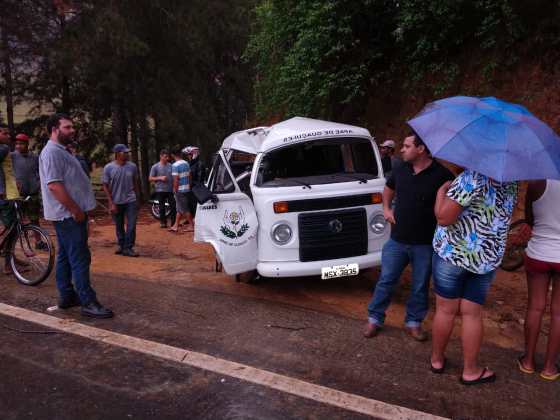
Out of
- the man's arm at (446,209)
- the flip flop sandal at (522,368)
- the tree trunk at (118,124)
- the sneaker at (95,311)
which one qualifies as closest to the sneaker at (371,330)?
the flip flop sandal at (522,368)

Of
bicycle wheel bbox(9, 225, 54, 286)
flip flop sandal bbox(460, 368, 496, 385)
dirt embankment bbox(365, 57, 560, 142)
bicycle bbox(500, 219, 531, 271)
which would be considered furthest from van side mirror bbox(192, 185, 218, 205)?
dirt embankment bbox(365, 57, 560, 142)

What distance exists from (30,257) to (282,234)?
10.8ft

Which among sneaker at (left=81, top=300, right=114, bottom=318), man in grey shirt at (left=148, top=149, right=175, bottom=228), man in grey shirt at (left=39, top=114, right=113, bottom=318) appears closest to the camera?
man in grey shirt at (left=39, top=114, right=113, bottom=318)

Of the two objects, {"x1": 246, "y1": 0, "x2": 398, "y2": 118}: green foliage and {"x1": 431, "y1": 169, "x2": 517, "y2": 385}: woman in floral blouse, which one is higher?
{"x1": 246, "y1": 0, "x2": 398, "y2": 118}: green foliage

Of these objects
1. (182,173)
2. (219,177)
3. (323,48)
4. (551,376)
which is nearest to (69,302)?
(219,177)

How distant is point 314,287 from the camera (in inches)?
237

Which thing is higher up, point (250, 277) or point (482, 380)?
point (250, 277)

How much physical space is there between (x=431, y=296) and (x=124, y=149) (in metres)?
5.32

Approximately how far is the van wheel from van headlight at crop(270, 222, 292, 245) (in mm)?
737

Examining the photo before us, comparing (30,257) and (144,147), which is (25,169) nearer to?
(30,257)

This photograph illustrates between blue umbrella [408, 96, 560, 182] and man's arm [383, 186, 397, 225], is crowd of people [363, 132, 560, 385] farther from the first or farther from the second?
blue umbrella [408, 96, 560, 182]

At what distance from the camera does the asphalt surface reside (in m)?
3.23

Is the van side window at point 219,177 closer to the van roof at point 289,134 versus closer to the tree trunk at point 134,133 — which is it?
the van roof at point 289,134

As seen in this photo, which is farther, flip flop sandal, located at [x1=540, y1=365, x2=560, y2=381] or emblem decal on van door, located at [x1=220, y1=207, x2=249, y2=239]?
emblem decal on van door, located at [x1=220, y1=207, x2=249, y2=239]
